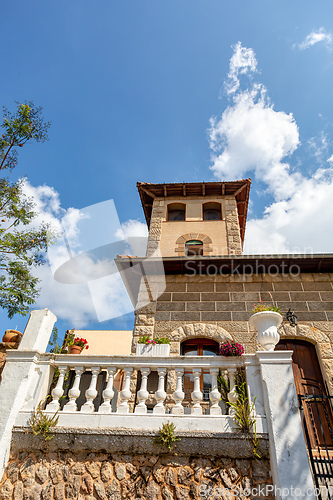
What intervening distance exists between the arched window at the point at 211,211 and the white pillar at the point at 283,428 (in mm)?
8951

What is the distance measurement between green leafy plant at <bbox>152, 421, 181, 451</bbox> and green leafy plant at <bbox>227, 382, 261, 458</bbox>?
761 mm

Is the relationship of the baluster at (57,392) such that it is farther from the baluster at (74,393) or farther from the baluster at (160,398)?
the baluster at (160,398)


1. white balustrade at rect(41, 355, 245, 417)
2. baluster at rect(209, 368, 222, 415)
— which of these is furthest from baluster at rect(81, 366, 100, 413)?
baluster at rect(209, 368, 222, 415)

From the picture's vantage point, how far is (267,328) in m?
4.36

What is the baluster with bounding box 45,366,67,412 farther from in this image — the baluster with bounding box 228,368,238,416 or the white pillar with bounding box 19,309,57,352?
the baluster with bounding box 228,368,238,416

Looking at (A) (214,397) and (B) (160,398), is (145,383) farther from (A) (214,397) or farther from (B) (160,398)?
(A) (214,397)

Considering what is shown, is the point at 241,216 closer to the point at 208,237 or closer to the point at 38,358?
the point at 208,237

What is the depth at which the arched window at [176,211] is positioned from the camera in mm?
12750

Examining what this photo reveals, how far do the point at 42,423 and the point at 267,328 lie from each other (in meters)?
3.18

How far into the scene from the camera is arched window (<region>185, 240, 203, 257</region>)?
36.7 ft

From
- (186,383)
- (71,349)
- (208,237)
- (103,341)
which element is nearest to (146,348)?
(186,383)

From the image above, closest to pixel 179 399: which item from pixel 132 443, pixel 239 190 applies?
pixel 132 443

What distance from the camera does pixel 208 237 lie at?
37.9ft

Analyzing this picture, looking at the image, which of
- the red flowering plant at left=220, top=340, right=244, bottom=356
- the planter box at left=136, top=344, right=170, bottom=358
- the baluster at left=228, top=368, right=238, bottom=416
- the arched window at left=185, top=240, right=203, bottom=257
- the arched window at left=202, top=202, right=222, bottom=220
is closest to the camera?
the baluster at left=228, top=368, right=238, bottom=416
